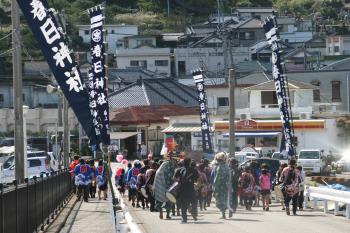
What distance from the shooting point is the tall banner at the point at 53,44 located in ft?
56.9

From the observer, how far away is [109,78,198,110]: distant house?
8188 centimetres

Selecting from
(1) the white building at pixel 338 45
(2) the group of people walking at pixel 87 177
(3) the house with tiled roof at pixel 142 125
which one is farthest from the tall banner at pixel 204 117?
(1) the white building at pixel 338 45

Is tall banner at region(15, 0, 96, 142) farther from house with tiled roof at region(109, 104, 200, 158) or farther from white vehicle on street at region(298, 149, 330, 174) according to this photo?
house with tiled roof at region(109, 104, 200, 158)

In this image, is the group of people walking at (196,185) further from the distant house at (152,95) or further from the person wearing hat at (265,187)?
the distant house at (152,95)

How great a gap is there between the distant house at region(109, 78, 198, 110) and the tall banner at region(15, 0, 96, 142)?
62476mm

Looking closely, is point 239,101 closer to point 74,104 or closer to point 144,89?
point 144,89

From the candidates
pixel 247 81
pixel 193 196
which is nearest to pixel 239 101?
pixel 247 81

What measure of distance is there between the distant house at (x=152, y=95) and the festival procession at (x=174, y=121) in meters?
0.14

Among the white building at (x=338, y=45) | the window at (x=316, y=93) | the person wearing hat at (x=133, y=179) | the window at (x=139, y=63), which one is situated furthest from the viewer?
the window at (x=139, y=63)

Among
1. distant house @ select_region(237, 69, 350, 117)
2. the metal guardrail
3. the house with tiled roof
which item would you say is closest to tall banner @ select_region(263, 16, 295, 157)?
the metal guardrail

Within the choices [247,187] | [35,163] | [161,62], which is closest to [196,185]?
[247,187]

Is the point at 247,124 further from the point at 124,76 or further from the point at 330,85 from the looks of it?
the point at 124,76

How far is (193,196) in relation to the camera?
23219 millimetres

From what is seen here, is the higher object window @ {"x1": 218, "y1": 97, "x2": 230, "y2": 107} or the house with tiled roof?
window @ {"x1": 218, "y1": 97, "x2": 230, "y2": 107}
